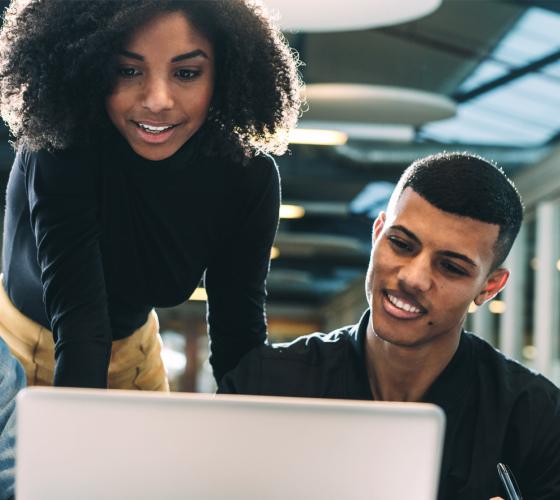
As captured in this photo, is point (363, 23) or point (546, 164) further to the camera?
point (546, 164)

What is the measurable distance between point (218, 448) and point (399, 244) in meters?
0.94

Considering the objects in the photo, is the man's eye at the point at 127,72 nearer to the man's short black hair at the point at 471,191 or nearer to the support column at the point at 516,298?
the man's short black hair at the point at 471,191

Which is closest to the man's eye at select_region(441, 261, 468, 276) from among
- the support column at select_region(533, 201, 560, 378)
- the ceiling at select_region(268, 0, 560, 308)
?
the ceiling at select_region(268, 0, 560, 308)

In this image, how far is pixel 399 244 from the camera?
71.0 inches

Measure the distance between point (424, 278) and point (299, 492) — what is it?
34.8 inches

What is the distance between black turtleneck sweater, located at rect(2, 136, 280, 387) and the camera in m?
1.73

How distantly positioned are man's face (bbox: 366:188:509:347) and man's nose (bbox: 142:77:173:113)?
466 millimetres

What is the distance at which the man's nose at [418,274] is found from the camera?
176 centimetres

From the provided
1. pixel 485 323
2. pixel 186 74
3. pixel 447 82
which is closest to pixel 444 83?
pixel 447 82

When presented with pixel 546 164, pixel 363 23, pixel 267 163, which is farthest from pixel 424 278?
pixel 546 164

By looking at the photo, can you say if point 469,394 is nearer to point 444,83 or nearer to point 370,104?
point 370,104

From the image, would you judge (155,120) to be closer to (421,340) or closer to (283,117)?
(283,117)

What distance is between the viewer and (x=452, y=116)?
5945mm

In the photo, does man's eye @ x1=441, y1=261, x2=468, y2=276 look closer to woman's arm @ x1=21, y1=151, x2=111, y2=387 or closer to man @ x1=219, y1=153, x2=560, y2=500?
man @ x1=219, y1=153, x2=560, y2=500
